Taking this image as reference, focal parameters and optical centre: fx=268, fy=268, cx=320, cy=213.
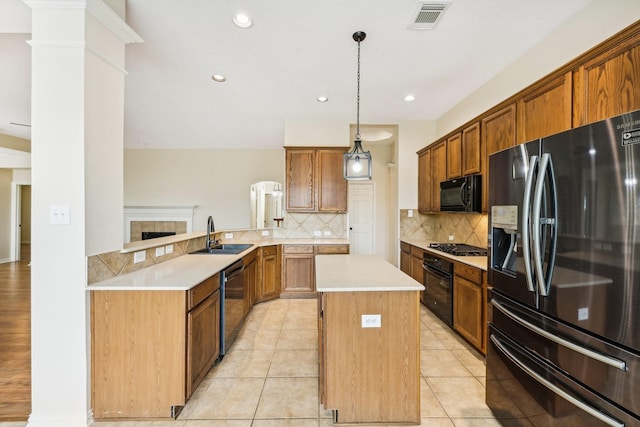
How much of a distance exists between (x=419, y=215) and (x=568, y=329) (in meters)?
3.40

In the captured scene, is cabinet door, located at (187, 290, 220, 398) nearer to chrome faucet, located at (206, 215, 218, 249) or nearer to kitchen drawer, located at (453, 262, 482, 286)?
chrome faucet, located at (206, 215, 218, 249)

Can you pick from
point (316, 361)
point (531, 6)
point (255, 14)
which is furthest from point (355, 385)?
point (531, 6)

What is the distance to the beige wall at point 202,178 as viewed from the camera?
21.0 ft

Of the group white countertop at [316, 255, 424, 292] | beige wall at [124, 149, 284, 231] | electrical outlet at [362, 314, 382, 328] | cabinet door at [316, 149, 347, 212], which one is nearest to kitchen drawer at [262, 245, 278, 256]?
cabinet door at [316, 149, 347, 212]

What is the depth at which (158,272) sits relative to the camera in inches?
82.2

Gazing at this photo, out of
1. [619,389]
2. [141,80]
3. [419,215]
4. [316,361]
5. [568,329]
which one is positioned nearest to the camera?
[619,389]

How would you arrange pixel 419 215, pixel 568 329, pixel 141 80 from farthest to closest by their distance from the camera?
pixel 419 215 → pixel 141 80 → pixel 568 329

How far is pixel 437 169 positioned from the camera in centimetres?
387

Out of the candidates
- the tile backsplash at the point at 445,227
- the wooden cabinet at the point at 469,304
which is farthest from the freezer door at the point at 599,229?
the tile backsplash at the point at 445,227

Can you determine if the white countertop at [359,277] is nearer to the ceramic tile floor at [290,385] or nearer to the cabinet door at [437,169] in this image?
the ceramic tile floor at [290,385]

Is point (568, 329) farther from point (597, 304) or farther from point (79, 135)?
point (79, 135)

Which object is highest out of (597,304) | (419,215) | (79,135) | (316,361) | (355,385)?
(79,135)

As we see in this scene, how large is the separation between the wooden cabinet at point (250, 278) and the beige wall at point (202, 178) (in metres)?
2.95

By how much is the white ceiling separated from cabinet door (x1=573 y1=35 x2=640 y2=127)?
75 centimetres
